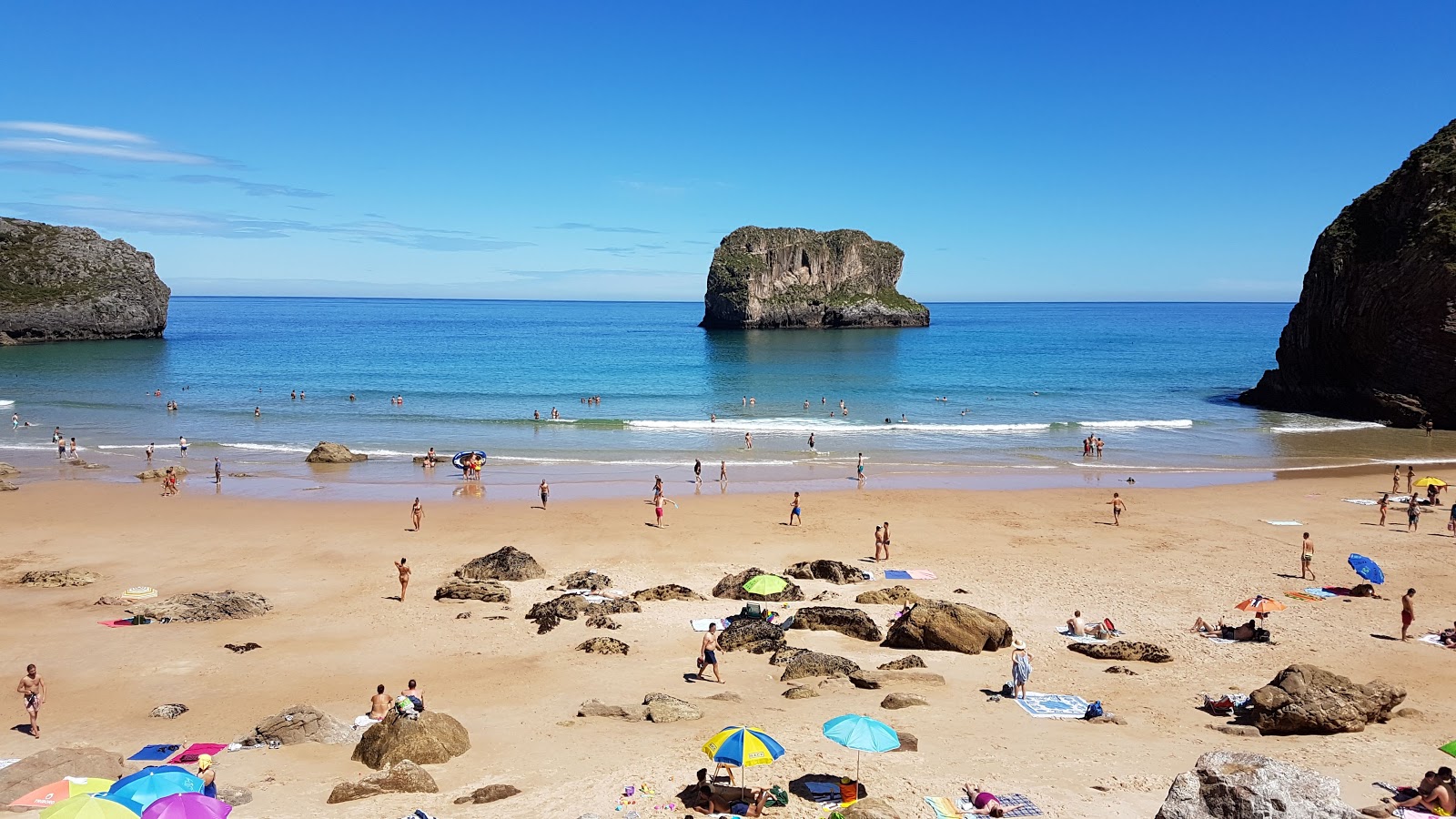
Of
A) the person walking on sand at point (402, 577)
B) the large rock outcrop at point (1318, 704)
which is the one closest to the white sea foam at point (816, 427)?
the person walking on sand at point (402, 577)

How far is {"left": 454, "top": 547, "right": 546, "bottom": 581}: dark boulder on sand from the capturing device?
68.1 ft

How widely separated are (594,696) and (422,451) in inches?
1107

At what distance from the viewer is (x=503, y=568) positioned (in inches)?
823

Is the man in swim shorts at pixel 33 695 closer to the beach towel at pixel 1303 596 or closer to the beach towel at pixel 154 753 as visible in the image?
the beach towel at pixel 154 753

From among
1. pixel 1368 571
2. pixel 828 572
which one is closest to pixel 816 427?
pixel 828 572

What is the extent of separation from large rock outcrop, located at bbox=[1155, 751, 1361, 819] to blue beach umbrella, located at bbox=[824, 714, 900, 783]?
2860mm

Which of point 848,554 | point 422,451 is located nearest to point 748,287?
point 422,451

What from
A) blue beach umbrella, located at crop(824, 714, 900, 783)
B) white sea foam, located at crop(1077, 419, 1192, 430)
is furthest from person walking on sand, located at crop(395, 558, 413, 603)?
white sea foam, located at crop(1077, 419, 1192, 430)

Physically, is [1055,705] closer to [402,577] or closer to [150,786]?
[150,786]

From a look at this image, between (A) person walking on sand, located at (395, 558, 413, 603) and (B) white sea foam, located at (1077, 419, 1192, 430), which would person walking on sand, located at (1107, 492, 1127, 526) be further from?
(B) white sea foam, located at (1077, 419, 1192, 430)

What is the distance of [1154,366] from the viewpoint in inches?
3477

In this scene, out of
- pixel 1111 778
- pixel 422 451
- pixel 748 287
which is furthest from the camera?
pixel 748 287

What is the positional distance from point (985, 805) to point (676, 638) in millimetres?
7830

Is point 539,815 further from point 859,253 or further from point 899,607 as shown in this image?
point 859,253
